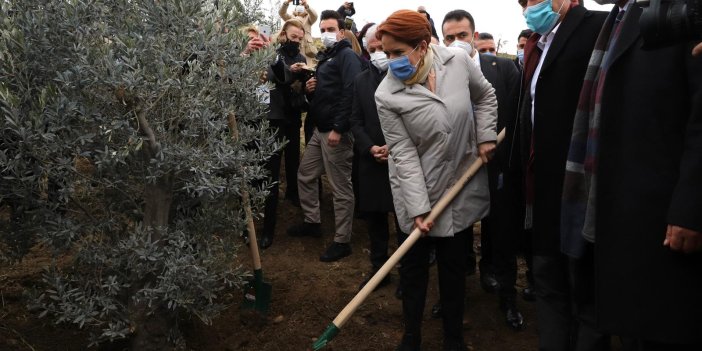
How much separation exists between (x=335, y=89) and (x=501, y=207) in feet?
6.87

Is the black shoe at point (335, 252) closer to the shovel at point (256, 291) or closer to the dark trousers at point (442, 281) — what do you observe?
the shovel at point (256, 291)

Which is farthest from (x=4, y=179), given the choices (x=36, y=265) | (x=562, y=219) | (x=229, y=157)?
A: (x=562, y=219)

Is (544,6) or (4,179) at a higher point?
(544,6)

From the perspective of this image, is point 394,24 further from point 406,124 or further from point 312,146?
point 312,146

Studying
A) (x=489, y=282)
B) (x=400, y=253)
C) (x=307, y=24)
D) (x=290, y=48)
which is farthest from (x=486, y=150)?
(x=307, y=24)

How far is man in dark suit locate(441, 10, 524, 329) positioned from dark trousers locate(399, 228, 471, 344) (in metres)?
0.56

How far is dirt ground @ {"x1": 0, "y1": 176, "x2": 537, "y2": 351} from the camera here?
384 centimetres

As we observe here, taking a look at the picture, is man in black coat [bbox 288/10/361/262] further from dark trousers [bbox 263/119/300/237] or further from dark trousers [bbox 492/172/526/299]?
dark trousers [bbox 492/172/526/299]

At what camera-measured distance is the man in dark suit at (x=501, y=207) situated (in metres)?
3.98

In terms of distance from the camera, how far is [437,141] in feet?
11.6

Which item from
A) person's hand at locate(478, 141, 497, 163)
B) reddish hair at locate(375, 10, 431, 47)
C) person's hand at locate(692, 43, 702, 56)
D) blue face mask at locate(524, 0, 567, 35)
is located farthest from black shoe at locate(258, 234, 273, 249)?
person's hand at locate(692, 43, 702, 56)

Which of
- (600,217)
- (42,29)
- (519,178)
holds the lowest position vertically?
(519,178)

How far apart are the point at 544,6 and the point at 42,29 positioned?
2601 mm

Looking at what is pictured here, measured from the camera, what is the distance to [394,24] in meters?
3.46
